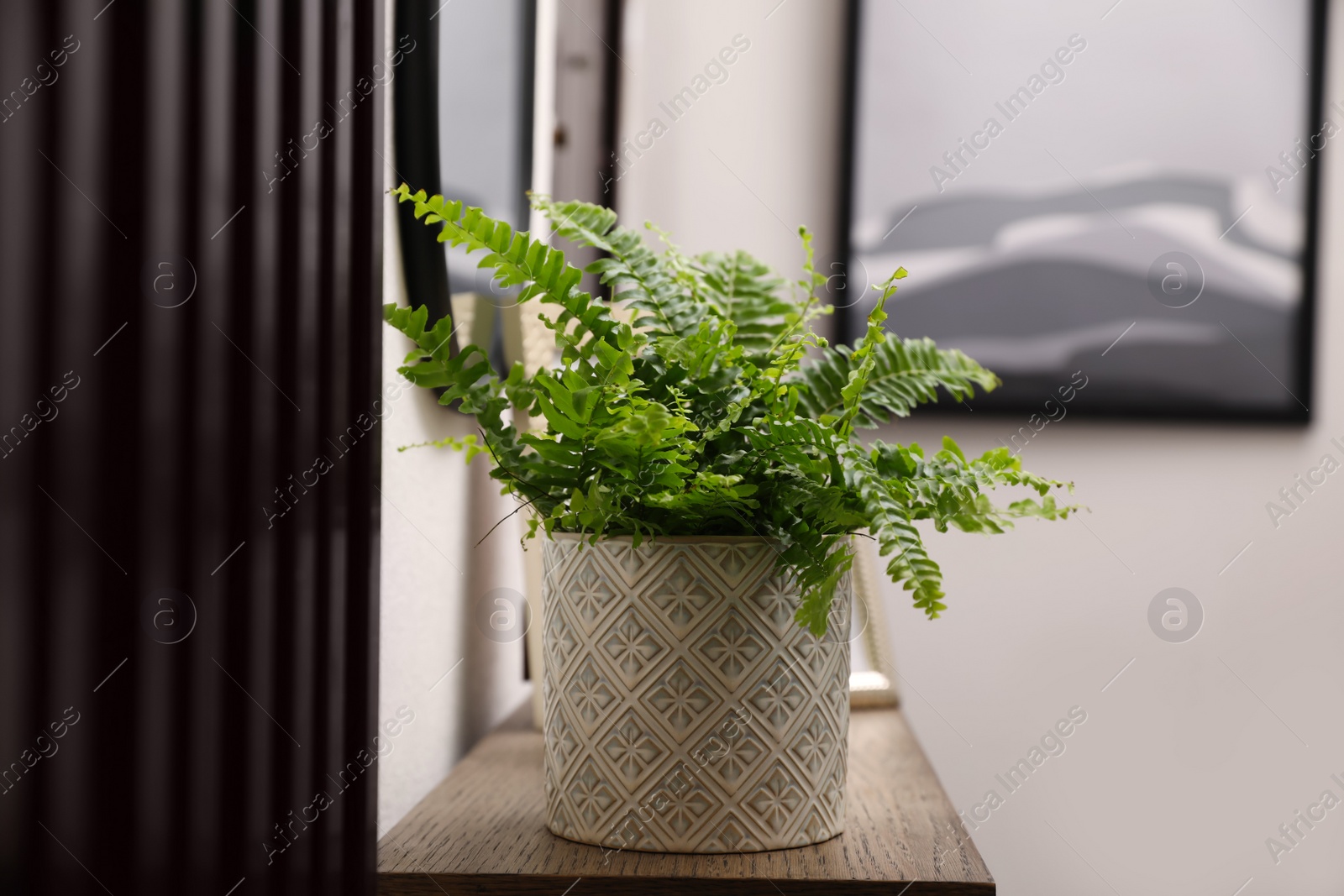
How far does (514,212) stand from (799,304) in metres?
0.47

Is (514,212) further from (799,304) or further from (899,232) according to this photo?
(899,232)

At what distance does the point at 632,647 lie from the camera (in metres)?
0.57

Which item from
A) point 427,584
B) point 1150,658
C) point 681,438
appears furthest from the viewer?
point 1150,658

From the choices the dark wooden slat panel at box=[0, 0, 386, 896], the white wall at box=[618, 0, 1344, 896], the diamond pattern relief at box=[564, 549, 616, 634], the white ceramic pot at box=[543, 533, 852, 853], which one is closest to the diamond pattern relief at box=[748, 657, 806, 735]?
the white ceramic pot at box=[543, 533, 852, 853]

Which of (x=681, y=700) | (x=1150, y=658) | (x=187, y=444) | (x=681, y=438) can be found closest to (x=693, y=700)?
(x=681, y=700)

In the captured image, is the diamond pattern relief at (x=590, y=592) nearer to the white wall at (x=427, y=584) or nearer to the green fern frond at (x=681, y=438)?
the green fern frond at (x=681, y=438)

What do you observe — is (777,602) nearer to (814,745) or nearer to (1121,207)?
(814,745)

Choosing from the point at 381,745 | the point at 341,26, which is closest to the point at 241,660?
Result: the point at 381,745

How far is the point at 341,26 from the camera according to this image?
536 millimetres

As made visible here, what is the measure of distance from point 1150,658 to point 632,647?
1138mm

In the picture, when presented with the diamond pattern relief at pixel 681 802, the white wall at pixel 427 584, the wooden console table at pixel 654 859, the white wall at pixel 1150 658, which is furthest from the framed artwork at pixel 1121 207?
the diamond pattern relief at pixel 681 802

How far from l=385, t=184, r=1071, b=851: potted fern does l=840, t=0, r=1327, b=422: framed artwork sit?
35.4 inches

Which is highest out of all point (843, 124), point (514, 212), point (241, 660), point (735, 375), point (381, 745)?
point (843, 124)

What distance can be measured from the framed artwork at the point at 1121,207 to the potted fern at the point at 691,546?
90cm
